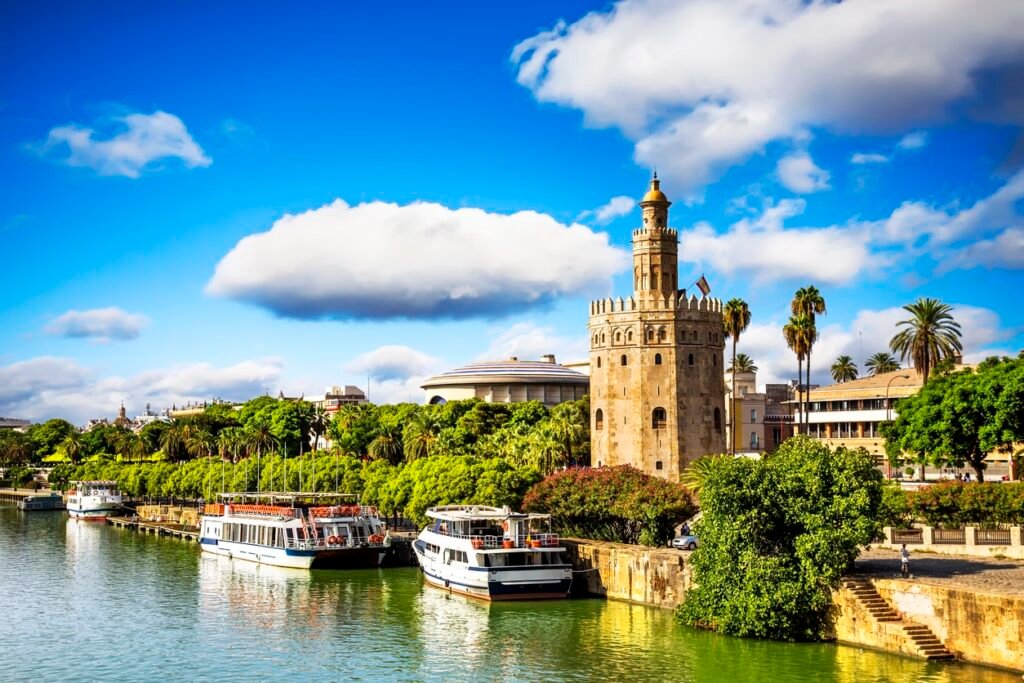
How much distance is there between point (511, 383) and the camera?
13338cm

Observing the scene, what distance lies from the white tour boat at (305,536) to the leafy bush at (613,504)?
10.7 metres

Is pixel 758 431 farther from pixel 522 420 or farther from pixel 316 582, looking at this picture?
pixel 316 582

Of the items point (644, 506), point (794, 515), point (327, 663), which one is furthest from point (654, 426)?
point (327, 663)

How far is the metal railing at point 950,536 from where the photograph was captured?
147 feet

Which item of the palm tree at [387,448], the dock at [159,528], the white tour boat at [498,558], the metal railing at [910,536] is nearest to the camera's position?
the metal railing at [910,536]

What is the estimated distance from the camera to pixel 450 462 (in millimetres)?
63469

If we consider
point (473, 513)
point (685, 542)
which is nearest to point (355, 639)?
point (473, 513)

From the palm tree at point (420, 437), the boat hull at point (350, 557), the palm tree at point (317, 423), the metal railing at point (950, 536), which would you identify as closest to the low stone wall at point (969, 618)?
the metal railing at point (950, 536)

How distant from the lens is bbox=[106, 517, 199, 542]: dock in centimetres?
8512

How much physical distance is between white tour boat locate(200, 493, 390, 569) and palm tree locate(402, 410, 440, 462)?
14739 mm

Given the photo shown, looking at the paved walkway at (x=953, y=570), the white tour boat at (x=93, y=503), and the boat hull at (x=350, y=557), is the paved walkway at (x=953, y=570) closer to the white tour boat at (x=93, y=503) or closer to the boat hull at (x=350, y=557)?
the boat hull at (x=350, y=557)

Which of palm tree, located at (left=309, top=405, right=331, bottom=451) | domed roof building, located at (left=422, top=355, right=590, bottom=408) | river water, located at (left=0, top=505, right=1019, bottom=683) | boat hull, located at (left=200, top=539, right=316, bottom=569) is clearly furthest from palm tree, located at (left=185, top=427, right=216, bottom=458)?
river water, located at (left=0, top=505, right=1019, bottom=683)

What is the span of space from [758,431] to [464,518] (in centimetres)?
6151

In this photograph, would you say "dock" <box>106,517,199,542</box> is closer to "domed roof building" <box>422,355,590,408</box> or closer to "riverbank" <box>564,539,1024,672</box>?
"domed roof building" <box>422,355,590,408</box>
